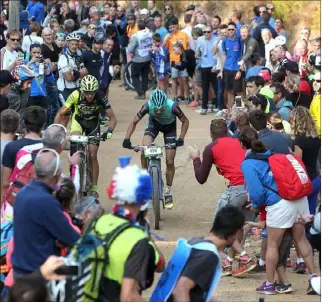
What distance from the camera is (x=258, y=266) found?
35.4ft

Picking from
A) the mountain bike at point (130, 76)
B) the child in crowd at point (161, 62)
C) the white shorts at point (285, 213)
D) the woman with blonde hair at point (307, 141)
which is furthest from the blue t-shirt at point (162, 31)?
the white shorts at point (285, 213)

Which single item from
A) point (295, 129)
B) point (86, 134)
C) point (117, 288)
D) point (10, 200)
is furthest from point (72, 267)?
point (86, 134)

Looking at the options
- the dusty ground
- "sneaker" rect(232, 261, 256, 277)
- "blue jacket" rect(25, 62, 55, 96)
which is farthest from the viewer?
"blue jacket" rect(25, 62, 55, 96)

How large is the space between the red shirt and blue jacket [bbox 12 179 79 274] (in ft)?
14.0

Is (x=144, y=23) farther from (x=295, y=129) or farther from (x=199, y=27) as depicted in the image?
(x=295, y=129)

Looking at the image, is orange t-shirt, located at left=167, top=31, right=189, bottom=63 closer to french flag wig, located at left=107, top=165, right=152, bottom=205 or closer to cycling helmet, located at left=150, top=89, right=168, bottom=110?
cycling helmet, located at left=150, top=89, right=168, bottom=110

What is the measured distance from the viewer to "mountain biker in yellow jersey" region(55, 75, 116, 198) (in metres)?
13.0

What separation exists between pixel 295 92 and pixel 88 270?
8.88 m

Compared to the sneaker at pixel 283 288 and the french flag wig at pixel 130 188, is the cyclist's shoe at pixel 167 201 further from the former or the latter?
the french flag wig at pixel 130 188

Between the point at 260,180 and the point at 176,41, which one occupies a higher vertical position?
the point at 260,180

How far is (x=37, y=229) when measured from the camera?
6535 millimetres

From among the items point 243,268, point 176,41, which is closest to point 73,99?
point 243,268

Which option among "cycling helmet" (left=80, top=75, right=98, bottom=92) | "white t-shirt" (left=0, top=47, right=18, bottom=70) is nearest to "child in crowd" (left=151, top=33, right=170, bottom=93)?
"white t-shirt" (left=0, top=47, right=18, bottom=70)

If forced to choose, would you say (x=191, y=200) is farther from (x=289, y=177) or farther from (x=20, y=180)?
Result: (x=20, y=180)
